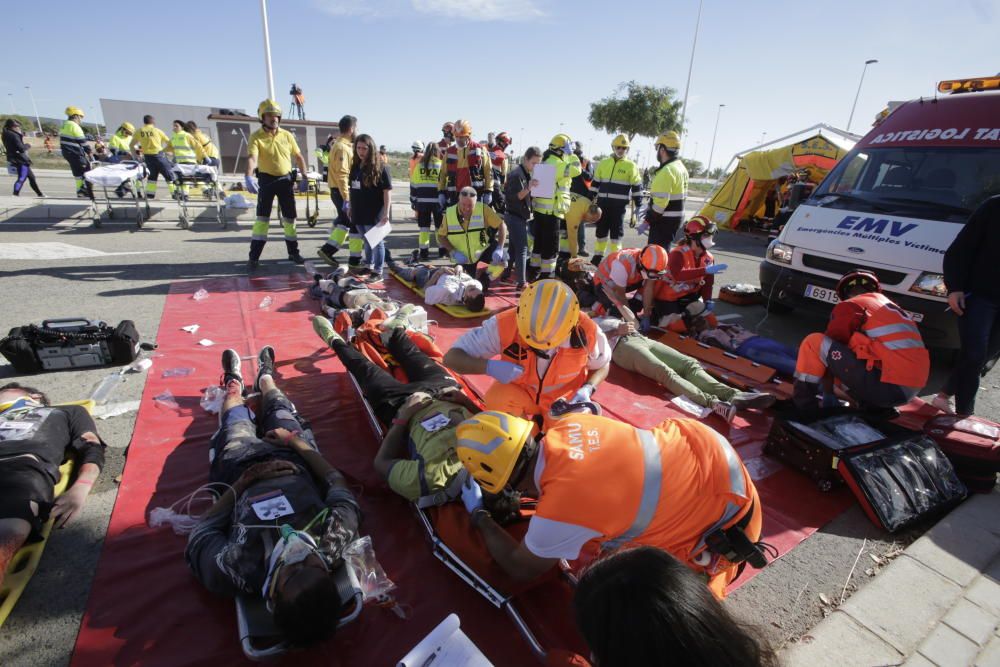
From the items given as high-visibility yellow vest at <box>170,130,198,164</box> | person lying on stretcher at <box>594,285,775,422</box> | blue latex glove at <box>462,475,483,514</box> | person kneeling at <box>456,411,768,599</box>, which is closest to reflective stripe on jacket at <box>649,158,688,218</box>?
person lying on stretcher at <box>594,285,775,422</box>

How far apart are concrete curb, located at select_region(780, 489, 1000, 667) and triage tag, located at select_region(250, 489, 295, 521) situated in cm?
220

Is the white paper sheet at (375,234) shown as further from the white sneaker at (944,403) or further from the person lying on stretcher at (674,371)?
the white sneaker at (944,403)

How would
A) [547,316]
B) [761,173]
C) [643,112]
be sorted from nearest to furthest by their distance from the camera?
[547,316] → [761,173] → [643,112]

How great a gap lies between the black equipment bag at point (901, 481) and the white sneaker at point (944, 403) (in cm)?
153

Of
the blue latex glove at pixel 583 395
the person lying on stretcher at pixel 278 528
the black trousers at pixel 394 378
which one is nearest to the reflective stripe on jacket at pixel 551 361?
the blue latex glove at pixel 583 395

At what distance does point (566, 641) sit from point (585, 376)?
1522mm

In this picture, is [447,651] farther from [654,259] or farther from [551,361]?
[654,259]

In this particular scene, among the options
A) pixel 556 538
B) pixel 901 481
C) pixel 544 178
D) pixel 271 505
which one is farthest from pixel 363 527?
pixel 544 178

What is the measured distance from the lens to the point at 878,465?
2.88 m

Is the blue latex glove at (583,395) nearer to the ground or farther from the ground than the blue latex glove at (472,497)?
farther from the ground

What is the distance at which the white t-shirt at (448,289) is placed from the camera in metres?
5.98

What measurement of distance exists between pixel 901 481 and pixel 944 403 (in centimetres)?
200

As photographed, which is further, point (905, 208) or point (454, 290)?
point (454, 290)

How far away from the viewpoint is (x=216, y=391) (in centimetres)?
371
